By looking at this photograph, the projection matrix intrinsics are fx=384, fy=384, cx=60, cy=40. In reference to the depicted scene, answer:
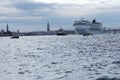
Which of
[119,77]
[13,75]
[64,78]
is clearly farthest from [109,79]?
[13,75]

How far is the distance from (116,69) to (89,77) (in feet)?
12.7

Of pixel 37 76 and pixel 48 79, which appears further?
pixel 37 76

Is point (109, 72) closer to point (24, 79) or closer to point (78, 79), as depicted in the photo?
point (78, 79)

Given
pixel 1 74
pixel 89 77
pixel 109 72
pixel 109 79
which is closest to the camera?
pixel 109 79

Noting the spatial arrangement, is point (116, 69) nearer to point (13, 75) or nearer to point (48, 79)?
point (48, 79)

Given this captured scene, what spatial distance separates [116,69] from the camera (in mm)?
27125

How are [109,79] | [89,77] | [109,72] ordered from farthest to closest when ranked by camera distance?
[109,72]
[89,77]
[109,79]

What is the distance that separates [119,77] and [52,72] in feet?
21.2

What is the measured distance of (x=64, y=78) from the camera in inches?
953

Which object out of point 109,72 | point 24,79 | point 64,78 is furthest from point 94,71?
point 24,79

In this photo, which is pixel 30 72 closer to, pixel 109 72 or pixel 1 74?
pixel 1 74

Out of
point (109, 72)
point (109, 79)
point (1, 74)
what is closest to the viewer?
point (109, 79)

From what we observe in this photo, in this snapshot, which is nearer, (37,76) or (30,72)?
(37,76)

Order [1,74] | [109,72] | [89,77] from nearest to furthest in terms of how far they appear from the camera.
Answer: [89,77]
[109,72]
[1,74]
